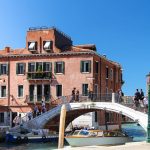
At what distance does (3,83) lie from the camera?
53.6 m

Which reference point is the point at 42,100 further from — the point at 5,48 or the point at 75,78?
the point at 5,48

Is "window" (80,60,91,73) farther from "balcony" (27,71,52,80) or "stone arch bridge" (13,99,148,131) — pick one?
"stone arch bridge" (13,99,148,131)

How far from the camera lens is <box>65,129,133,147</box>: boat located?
33.9m

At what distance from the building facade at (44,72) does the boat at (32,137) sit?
7833 millimetres

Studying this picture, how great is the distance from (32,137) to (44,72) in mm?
11178

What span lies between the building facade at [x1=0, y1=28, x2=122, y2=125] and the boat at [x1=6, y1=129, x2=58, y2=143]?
7.83 meters

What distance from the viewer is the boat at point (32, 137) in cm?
4053

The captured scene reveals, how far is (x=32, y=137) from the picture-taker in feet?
138

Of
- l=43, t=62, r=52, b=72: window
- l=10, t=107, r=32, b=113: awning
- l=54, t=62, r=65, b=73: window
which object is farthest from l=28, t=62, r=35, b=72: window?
l=10, t=107, r=32, b=113: awning

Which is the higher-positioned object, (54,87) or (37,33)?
(37,33)

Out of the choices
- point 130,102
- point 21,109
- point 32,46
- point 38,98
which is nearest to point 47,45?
point 32,46

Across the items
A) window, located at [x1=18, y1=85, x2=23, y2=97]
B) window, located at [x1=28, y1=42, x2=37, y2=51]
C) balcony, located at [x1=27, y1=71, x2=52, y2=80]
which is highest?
window, located at [x1=28, y1=42, x2=37, y2=51]

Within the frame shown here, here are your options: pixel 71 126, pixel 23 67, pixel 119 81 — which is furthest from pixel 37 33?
pixel 119 81

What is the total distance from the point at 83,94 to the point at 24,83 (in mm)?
7466
